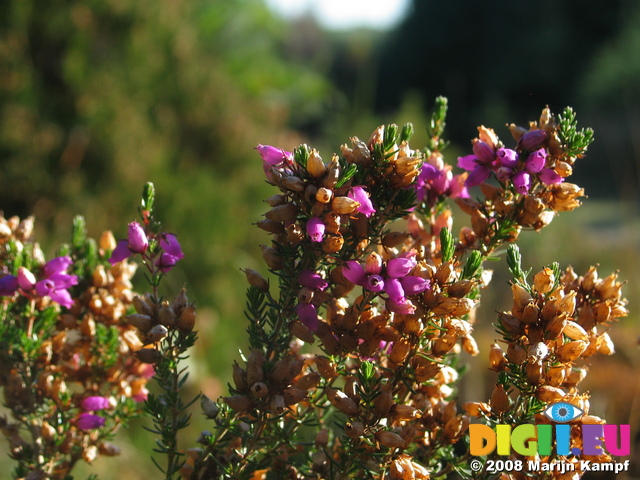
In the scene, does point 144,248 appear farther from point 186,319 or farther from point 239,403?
point 239,403

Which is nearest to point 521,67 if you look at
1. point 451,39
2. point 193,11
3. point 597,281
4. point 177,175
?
point 451,39

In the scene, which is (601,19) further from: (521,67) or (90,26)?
(90,26)

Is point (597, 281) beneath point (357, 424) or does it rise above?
above

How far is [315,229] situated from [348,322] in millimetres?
143

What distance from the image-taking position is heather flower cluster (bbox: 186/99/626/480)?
0.77 metres

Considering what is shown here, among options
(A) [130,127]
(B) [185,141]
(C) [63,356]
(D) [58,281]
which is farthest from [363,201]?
(B) [185,141]

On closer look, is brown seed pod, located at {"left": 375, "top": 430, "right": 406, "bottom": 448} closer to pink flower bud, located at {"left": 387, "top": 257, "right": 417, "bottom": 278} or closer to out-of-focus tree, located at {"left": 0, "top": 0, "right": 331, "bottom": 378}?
pink flower bud, located at {"left": 387, "top": 257, "right": 417, "bottom": 278}

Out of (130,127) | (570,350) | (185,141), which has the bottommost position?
(570,350)

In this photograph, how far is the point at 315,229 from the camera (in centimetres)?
73

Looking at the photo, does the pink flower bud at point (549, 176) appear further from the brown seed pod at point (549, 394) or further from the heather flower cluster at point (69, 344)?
the heather flower cluster at point (69, 344)

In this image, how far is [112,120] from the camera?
5086mm

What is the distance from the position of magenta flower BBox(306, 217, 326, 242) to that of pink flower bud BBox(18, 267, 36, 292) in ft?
1.54

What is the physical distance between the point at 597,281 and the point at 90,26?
5065mm

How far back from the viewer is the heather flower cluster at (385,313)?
2.51ft
